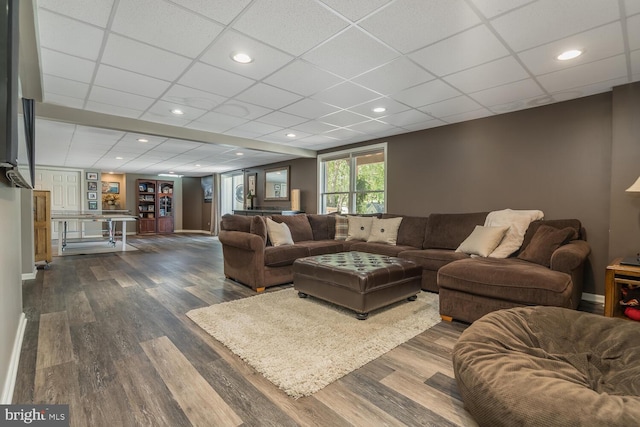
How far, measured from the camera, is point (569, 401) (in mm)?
1086

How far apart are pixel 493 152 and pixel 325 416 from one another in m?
4.00

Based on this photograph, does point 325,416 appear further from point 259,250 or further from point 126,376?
point 259,250

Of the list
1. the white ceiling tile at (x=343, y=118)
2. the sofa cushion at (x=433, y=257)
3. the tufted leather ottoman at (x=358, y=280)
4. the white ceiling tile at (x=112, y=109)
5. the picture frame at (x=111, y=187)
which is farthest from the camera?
the picture frame at (x=111, y=187)

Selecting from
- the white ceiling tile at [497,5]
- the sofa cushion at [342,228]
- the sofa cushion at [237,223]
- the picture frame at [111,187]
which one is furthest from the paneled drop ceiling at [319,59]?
the picture frame at [111,187]

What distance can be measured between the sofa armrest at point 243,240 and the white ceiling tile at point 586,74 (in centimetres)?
343

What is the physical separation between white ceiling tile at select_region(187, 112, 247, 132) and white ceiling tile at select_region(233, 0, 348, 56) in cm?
214

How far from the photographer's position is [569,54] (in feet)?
8.05

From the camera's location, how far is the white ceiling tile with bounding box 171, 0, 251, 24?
6.06 ft

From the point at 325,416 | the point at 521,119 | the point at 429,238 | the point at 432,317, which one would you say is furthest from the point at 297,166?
the point at 325,416

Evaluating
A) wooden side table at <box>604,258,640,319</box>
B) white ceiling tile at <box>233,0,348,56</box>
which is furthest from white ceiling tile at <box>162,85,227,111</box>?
wooden side table at <box>604,258,640,319</box>

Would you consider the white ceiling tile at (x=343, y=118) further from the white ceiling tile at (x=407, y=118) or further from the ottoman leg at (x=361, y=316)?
the ottoman leg at (x=361, y=316)

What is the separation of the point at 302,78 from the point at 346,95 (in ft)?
2.14

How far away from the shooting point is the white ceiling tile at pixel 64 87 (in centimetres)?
295

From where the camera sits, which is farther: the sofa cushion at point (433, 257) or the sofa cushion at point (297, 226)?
the sofa cushion at point (297, 226)
